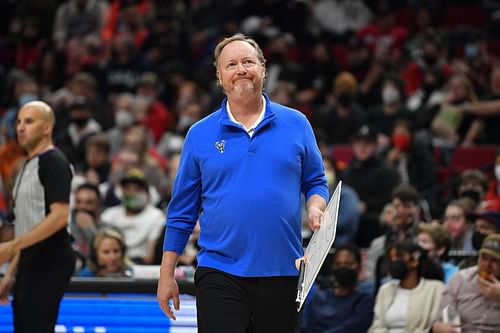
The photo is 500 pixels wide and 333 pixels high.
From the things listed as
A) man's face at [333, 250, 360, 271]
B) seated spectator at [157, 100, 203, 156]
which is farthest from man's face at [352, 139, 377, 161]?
man's face at [333, 250, 360, 271]

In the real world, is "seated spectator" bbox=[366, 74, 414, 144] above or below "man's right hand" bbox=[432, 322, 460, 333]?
above

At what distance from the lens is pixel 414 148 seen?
11.2m

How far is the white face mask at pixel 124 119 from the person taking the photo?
1352 cm

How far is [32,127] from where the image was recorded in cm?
638

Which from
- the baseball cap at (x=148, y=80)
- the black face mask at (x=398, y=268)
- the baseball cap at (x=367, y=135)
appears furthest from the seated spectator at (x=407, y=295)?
the baseball cap at (x=148, y=80)

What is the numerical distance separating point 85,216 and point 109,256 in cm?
145

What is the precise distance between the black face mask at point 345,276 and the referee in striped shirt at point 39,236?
230 cm

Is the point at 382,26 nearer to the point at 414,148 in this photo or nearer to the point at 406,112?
the point at 406,112

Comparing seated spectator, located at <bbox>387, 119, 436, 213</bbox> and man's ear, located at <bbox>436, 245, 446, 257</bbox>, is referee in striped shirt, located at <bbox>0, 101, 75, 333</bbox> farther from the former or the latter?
seated spectator, located at <bbox>387, 119, 436, 213</bbox>

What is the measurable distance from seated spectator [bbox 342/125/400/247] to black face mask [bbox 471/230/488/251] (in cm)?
244

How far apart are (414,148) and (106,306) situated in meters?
4.61

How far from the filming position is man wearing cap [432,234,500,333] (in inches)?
278

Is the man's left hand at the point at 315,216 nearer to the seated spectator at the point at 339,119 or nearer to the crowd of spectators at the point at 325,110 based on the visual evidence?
the crowd of spectators at the point at 325,110

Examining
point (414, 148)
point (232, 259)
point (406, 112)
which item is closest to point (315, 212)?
point (232, 259)
